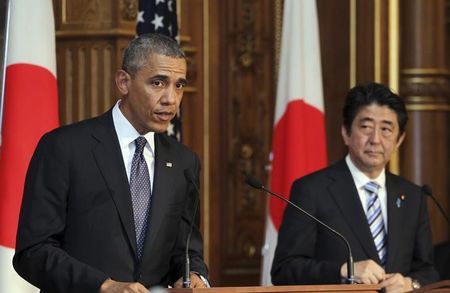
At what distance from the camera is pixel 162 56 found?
3.79 metres

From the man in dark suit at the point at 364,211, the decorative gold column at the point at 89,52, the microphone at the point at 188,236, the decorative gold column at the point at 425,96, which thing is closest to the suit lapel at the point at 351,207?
the man in dark suit at the point at 364,211

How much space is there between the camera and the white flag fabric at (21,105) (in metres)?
4.93

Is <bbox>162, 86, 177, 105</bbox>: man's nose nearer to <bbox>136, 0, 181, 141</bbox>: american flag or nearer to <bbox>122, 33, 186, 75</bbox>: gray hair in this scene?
<bbox>122, 33, 186, 75</bbox>: gray hair

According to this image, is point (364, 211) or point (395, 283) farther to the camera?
point (364, 211)

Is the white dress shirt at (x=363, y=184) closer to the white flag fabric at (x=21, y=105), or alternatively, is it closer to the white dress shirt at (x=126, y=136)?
the white dress shirt at (x=126, y=136)

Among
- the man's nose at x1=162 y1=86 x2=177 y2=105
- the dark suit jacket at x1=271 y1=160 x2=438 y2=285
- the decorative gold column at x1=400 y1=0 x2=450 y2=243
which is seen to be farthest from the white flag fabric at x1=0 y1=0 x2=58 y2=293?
the decorative gold column at x1=400 y1=0 x2=450 y2=243

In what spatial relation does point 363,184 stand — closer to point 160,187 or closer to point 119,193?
point 160,187

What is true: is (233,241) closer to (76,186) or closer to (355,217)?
(355,217)

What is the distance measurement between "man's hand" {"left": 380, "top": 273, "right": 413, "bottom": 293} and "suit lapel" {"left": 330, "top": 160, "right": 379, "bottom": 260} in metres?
0.27

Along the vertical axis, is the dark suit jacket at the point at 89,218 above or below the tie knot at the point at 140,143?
below

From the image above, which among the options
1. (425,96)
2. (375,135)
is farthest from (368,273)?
(425,96)

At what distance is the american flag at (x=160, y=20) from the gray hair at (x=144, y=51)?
5.39ft

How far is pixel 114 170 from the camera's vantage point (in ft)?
12.5

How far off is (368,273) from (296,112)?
1953 millimetres
